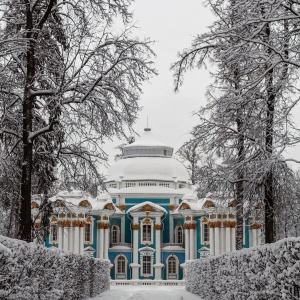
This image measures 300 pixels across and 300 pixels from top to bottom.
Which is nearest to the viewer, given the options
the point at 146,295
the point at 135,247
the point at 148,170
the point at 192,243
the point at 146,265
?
the point at 146,295

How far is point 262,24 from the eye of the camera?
31.3 ft

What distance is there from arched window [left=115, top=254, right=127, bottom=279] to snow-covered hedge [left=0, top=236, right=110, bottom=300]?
3113 centimetres

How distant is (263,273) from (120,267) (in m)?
40.8

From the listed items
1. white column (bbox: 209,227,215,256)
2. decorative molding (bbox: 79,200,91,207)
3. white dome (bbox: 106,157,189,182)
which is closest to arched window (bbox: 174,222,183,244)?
white dome (bbox: 106,157,189,182)

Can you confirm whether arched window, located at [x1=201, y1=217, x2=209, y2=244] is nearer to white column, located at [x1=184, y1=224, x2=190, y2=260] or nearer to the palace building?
the palace building

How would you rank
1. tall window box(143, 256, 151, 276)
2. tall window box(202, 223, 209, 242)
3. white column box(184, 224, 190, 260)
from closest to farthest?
white column box(184, 224, 190, 260)
tall window box(202, 223, 209, 242)
tall window box(143, 256, 151, 276)

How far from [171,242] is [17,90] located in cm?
3844

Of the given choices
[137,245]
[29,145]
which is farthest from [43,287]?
[137,245]

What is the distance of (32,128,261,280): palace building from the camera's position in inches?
1730

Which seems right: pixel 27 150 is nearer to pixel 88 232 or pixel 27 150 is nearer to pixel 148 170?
pixel 88 232

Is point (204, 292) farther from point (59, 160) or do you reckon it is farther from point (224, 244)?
point (224, 244)

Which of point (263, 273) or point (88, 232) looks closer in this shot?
point (263, 273)

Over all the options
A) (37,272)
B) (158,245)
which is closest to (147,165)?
(158,245)

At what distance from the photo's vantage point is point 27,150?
11.6m
